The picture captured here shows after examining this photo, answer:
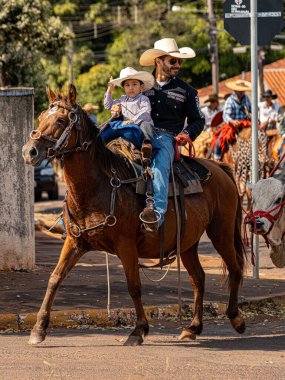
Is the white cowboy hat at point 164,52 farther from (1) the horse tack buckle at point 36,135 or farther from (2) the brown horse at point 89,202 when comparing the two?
(1) the horse tack buckle at point 36,135

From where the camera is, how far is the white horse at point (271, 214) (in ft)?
41.3

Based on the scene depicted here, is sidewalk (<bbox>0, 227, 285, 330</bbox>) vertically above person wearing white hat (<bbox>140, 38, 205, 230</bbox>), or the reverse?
person wearing white hat (<bbox>140, 38, 205, 230</bbox>)

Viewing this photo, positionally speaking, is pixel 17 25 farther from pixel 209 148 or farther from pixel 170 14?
pixel 170 14

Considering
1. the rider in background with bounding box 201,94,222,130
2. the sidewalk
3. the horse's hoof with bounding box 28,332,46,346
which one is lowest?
the rider in background with bounding box 201,94,222,130

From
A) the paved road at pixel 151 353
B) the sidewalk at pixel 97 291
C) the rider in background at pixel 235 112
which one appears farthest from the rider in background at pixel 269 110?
the paved road at pixel 151 353

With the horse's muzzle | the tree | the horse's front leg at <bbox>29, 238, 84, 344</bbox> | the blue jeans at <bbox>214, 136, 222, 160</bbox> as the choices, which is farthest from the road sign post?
the tree

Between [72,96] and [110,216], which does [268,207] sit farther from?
[72,96]

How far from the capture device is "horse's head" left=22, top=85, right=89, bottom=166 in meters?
11.4

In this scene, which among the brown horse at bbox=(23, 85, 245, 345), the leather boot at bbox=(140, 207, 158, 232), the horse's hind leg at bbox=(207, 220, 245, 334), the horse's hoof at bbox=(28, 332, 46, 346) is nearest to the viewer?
the brown horse at bbox=(23, 85, 245, 345)

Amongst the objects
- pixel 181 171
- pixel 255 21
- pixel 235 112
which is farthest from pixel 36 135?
pixel 235 112

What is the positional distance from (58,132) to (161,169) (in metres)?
1.21

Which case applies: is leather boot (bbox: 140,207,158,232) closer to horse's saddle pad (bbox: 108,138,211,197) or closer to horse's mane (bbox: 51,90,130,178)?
horse's saddle pad (bbox: 108,138,211,197)

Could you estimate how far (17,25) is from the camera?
30.6 metres

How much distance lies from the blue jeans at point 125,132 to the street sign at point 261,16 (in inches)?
183
